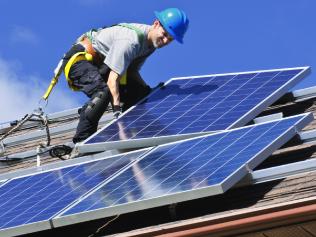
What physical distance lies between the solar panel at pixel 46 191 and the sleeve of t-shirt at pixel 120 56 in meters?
1.08

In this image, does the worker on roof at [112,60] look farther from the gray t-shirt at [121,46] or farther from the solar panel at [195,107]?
the solar panel at [195,107]

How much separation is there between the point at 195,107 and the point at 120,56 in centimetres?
94

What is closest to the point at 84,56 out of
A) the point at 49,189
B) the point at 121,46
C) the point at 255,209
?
the point at 121,46

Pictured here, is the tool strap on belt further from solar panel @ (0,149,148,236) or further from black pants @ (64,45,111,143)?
solar panel @ (0,149,148,236)

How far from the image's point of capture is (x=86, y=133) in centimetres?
999

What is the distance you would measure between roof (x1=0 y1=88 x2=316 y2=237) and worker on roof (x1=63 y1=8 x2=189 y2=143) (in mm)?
633

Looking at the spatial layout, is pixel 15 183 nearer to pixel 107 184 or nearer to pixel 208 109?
pixel 107 184

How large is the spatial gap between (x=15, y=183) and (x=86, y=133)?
1013mm

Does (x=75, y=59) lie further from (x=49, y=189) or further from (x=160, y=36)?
(x=49, y=189)

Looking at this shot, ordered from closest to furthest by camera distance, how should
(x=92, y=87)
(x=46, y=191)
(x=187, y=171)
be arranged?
1. (x=187, y=171)
2. (x=46, y=191)
3. (x=92, y=87)

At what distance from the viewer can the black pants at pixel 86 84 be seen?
9.98 metres

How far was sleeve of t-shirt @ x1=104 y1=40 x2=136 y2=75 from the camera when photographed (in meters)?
9.82

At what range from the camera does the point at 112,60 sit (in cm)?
984

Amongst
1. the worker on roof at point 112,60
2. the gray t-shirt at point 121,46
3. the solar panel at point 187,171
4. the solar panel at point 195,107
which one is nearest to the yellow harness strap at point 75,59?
the worker on roof at point 112,60
